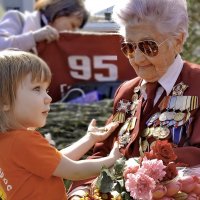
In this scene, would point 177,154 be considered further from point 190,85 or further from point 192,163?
point 190,85

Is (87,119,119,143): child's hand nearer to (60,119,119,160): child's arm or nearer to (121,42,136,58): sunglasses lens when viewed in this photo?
(60,119,119,160): child's arm

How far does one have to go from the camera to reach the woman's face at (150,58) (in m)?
3.03

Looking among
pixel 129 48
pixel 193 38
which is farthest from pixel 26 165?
pixel 193 38

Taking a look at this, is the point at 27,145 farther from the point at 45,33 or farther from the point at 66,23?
the point at 66,23

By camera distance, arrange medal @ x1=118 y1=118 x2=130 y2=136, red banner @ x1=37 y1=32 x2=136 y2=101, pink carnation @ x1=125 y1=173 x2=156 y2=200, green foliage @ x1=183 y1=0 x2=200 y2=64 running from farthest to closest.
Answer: green foliage @ x1=183 y1=0 x2=200 y2=64, red banner @ x1=37 y1=32 x2=136 y2=101, medal @ x1=118 y1=118 x2=130 y2=136, pink carnation @ x1=125 y1=173 x2=156 y2=200

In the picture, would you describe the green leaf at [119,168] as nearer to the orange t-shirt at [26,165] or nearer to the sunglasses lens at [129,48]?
the orange t-shirt at [26,165]

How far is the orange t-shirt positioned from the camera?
2.73 metres

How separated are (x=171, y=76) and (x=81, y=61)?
3.16m

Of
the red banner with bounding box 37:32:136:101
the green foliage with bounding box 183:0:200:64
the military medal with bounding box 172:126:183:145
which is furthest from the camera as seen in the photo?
the green foliage with bounding box 183:0:200:64

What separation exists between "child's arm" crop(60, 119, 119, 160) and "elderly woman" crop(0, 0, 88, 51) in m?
2.72

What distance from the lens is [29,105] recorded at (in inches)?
111

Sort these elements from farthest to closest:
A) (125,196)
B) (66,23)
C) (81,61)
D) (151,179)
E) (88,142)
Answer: (81,61)
(66,23)
(88,142)
(125,196)
(151,179)

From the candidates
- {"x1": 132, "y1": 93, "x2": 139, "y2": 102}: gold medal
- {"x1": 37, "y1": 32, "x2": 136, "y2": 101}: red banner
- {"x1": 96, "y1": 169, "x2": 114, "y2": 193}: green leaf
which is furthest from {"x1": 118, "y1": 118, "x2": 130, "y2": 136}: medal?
{"x1": 37, "y1": 32, "x2": 136, "y2": 101}: red banner

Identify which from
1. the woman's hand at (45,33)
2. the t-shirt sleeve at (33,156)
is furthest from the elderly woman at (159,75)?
the woman's hand at (45,33)
